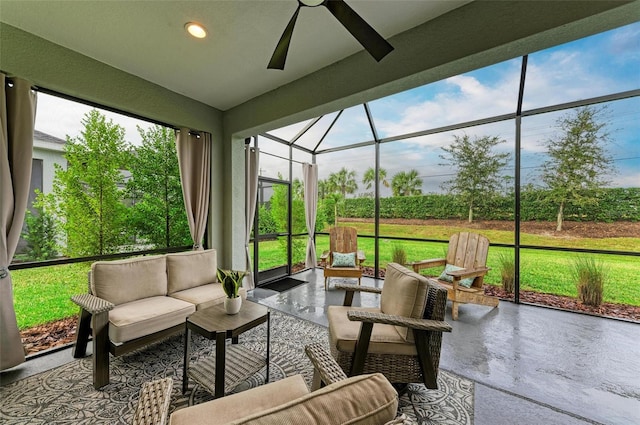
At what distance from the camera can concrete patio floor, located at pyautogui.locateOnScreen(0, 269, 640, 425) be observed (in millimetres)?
1630

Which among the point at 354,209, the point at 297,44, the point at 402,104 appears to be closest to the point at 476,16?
the point at 297,44

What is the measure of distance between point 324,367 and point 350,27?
1943 mm

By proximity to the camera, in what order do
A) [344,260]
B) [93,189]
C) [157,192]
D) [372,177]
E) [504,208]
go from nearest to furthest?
[93,189], [157,192], [504,208], [344,260], [372,177]

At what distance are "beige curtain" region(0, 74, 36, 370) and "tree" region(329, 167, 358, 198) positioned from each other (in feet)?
14.4

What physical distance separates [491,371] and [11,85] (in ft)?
15.9

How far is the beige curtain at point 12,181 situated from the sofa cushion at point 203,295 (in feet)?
3.80

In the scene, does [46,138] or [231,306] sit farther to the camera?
[46,138]

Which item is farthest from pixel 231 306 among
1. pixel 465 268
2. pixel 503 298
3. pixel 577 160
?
pixel 577 160

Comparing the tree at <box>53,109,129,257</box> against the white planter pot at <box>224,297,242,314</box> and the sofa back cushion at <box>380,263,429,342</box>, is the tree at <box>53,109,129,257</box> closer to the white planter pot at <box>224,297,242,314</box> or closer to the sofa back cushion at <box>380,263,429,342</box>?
the white planter pot at <box>224,297,242,314</box>

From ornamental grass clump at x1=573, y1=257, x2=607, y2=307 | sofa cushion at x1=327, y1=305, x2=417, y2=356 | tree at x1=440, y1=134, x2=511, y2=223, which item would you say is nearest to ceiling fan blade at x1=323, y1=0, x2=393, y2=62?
sofa cushion at x1=327, y1=305, x2=417, y2=356

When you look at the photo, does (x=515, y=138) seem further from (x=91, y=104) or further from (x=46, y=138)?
(x=46, y=138)

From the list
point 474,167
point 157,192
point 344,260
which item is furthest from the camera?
point 344,260

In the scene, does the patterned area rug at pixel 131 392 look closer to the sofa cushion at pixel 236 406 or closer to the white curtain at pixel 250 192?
the sofa cushion at pixel 236 406

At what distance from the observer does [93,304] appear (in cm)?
195
